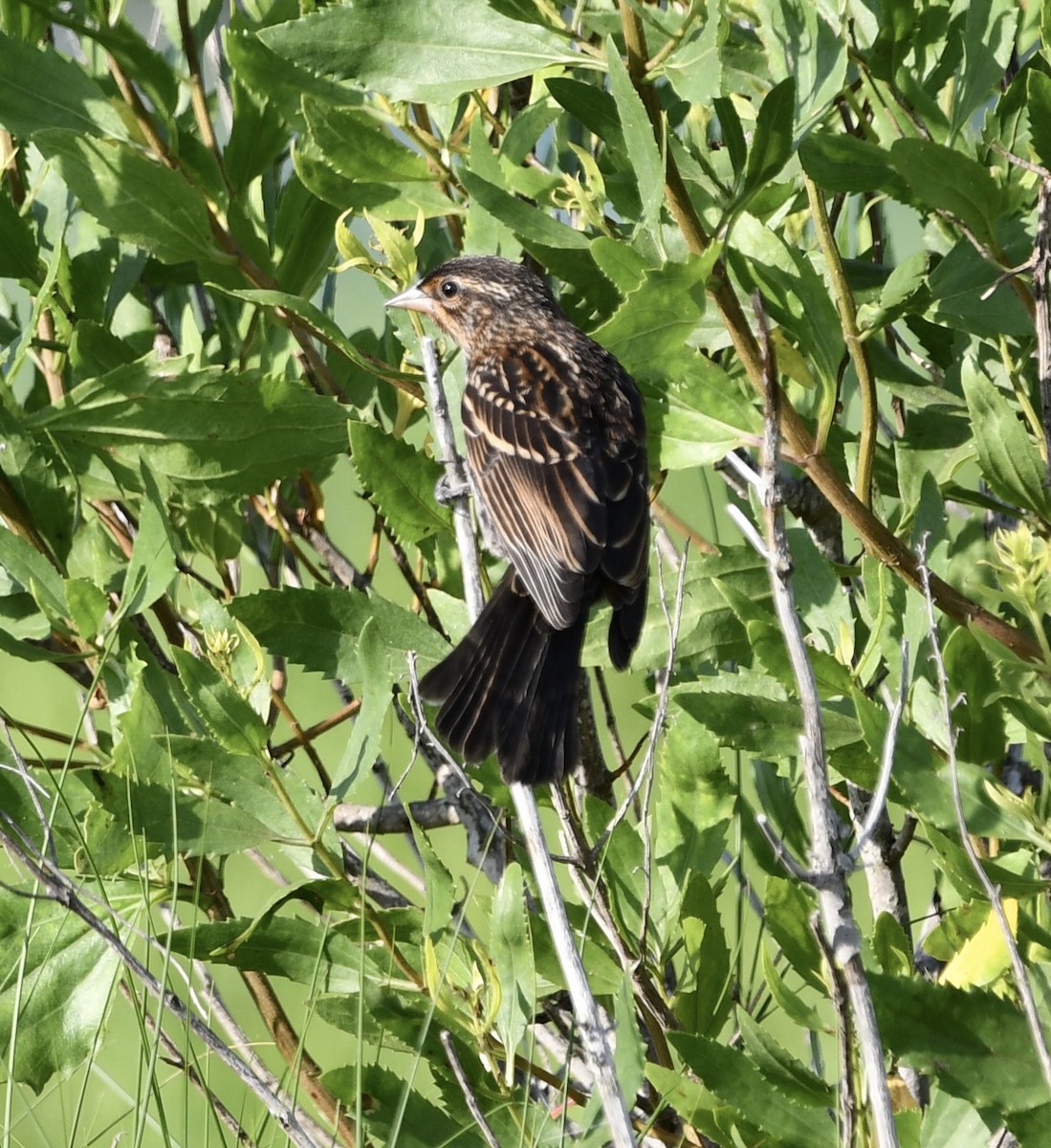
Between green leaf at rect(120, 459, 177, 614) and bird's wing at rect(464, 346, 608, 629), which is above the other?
green leaf at rect(120, 459, 177, 614)

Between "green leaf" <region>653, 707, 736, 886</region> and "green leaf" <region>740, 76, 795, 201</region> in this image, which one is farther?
"green leaf" <region>653, 707, 736, 886</region>

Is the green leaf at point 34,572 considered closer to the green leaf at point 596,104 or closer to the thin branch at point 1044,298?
the green leaf at point 596,104

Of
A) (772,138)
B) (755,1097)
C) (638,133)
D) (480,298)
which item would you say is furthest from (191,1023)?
(480,298)

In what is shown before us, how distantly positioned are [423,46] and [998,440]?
1065 mm

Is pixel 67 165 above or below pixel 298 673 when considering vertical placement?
above

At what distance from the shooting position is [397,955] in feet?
8.06

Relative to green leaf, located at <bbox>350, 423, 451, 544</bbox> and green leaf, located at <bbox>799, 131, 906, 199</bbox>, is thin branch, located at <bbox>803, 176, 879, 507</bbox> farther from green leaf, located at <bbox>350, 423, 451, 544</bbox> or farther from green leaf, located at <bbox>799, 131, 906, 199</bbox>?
green leaf, located at <bbox>350, 423, 451, 544</bbox>

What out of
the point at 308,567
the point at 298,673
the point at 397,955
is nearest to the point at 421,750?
the point at 308,567

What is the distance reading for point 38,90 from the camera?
2625 millimetres

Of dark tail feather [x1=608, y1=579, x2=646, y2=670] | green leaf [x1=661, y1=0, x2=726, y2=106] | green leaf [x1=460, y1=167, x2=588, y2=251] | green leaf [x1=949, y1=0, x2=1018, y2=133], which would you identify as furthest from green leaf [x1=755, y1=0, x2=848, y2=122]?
dark tail feather [x1=608, y1=579, x2=646, y2=670]

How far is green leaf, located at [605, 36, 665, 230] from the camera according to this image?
2.04 metres

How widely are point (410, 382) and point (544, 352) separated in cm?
104


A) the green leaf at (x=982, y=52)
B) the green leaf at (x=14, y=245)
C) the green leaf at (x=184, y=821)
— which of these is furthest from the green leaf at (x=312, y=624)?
the green leaf at (x=982, y=52)

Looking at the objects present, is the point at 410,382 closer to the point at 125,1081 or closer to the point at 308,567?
the point at 308,567
